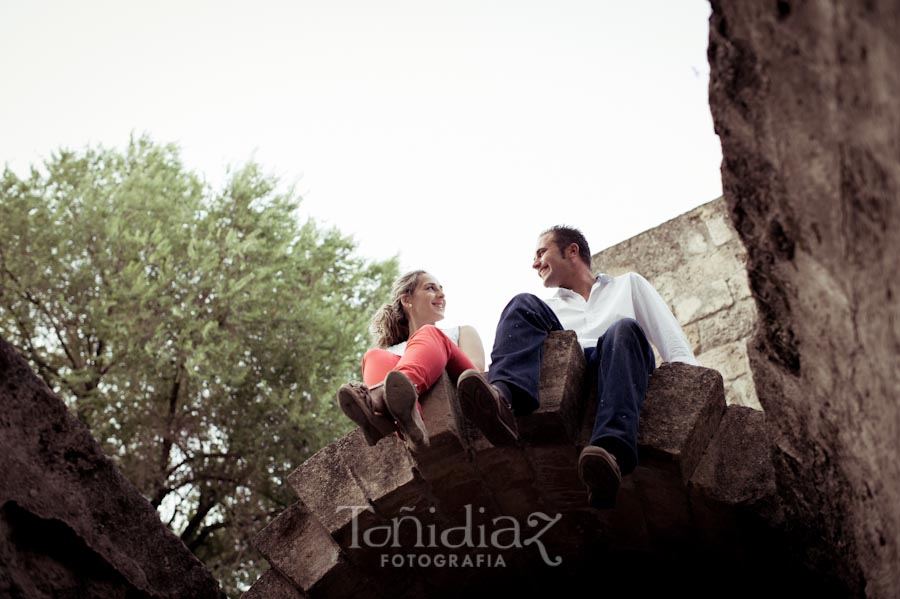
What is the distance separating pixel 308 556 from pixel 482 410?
107cm

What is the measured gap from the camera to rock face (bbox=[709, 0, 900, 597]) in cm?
197

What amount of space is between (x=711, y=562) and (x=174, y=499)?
6895 mm

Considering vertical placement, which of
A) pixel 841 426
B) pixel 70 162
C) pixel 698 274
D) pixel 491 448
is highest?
pixel 70 162

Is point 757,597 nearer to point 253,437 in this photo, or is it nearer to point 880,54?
point 880,54

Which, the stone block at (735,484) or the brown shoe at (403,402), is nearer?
the brown shoe at (403,402)

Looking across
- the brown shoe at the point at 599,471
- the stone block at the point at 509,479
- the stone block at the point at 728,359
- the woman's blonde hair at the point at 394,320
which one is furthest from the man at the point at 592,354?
the stone block at the point at 728,359

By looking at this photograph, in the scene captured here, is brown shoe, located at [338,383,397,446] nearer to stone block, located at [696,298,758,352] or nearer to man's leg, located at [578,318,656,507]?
man's leg, located at [578,318,656,507]

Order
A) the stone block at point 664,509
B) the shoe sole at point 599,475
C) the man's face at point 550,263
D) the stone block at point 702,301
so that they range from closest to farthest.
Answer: the shoe sole at point 599,475
the stone block at point 664,509
the man's face at point 550,263
the stone block at point 702,301

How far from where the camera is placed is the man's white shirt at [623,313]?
14.3ft

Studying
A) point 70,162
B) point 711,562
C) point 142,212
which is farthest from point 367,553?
point 70,162

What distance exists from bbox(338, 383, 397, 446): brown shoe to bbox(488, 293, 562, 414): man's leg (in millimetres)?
446

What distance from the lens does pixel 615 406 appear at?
3.68 m

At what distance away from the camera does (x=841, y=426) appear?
2799 mm

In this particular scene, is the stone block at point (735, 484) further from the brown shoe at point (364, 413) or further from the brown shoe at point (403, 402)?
the brown shoe at point (364, 413)
